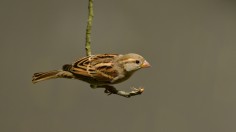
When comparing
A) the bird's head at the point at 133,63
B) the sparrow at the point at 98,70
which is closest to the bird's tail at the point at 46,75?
the sparrow at the point at 98,70

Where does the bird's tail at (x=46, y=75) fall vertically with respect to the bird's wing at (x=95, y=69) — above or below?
below

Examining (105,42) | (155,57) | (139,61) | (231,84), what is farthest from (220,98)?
(139,61)

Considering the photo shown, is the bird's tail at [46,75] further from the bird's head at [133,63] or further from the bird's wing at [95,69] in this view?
the bird's head at [133,63]

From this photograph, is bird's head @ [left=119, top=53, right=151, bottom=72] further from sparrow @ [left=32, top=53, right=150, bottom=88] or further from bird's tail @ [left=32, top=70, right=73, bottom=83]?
bird's tail @ [left=32, top=70, right=73, bottom=83]

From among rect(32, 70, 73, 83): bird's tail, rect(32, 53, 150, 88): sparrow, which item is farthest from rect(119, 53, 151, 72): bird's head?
rect(32, 70, 73, 83): bird's tail

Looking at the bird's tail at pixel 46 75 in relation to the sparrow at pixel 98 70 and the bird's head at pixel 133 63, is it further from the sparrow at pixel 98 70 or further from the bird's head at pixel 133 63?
the bird's head at pixel 133 63

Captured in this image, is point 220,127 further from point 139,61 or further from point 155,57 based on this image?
point 139,61

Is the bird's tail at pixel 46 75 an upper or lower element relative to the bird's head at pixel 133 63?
lower

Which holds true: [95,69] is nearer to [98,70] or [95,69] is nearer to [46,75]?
[98,70]

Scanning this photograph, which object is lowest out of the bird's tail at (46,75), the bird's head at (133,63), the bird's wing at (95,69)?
the bird's tail at (46,75)
